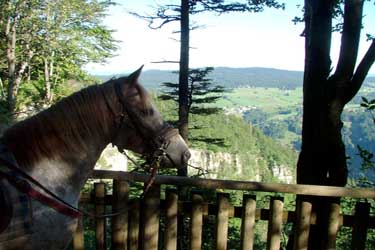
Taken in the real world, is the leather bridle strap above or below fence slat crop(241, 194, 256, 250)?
above

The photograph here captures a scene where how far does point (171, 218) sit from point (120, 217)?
571mm

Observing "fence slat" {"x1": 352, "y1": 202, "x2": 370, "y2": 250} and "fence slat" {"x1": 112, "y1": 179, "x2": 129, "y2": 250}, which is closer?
"fence slat" {"x1": 352, "y1": 202, "x2": 370, "y2": 250}

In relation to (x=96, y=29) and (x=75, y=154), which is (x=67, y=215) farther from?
(x=96, y=29)

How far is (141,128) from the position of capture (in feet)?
9.29

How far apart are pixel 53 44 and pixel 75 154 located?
2045cm

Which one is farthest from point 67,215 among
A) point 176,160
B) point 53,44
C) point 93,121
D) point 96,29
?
point 96,29

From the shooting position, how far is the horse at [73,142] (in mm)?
2512

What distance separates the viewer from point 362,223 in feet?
12.3

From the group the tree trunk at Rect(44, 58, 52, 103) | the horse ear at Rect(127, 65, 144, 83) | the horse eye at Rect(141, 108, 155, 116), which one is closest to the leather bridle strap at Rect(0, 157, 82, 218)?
the horse eye at Rect(141, 108, 155, 116)

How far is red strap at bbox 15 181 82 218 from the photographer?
2387 millimetres

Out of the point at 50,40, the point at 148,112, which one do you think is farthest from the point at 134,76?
the point at 50,40

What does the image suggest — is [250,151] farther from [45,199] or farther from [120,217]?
[45,199]

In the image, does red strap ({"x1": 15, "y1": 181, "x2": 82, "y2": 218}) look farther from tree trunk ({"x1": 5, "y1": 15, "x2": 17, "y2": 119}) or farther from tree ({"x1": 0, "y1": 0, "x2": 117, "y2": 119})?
tree trunk ({"x1": 5, "y1": 15, "x2": 17, "y2": 119})

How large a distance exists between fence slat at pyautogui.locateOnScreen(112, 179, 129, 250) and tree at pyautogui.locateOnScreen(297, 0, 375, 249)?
7.85 feet
